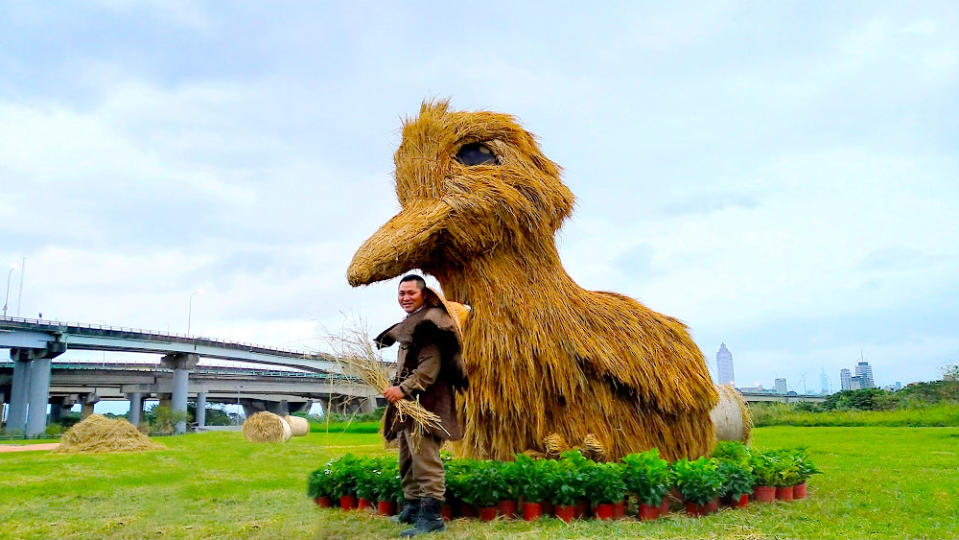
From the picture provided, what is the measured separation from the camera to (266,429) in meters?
16.1

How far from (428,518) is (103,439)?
36.7 feet

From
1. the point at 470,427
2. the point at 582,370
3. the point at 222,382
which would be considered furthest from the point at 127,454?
the point at 222,382

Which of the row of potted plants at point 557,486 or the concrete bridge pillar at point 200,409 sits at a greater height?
the row of potted plants at point 557,486

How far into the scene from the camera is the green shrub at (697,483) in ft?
15.1

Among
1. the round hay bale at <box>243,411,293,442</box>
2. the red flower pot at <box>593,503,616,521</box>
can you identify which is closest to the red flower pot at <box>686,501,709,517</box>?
the red flower pot at <box>593,503,616,521</box>

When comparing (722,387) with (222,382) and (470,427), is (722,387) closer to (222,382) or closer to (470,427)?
(470,427)

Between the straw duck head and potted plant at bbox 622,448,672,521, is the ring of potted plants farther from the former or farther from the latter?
the straw duck head

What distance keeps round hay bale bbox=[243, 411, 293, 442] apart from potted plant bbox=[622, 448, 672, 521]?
12.8 metres

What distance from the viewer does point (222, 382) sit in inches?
1469

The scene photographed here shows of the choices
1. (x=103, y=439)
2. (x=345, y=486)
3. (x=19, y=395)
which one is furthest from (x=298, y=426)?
(x=19, y=395)

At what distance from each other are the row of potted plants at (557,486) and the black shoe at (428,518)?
0.41 m

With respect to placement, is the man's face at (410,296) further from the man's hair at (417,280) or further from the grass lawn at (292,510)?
the grass lawn at (292,510)

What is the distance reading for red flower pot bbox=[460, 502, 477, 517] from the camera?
448 cm

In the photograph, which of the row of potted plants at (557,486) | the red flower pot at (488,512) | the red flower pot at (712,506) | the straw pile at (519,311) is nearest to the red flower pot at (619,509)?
the row of potted plants at (557,486)
